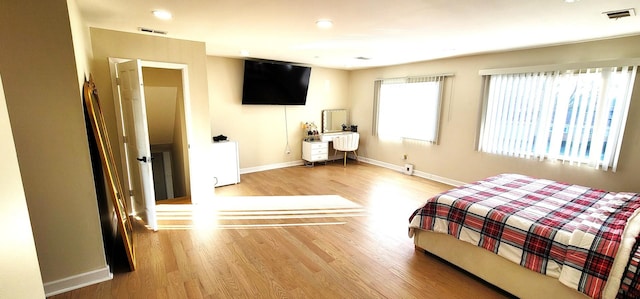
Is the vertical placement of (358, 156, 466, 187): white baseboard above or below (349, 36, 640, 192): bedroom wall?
below

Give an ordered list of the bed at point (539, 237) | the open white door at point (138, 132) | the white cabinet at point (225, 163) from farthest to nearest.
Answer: the white cabinet at point (225, 163)
the open white door at point (138, 132)
the bed at point (539, 237)

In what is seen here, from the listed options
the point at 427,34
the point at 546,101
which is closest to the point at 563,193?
the point at 546,101

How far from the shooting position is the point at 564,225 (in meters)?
1.98

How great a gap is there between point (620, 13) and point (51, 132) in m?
4.67

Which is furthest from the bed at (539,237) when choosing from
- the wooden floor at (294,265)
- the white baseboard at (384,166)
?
the white baseboard at (384,166)

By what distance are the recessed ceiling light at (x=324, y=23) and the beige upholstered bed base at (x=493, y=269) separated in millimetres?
2291

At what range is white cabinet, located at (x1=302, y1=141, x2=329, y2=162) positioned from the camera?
616 centimetres

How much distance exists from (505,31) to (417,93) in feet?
8.00

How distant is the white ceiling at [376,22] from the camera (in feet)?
7.38

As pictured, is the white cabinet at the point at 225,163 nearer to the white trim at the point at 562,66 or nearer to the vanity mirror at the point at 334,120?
the vanity mirror at the point at 334,120

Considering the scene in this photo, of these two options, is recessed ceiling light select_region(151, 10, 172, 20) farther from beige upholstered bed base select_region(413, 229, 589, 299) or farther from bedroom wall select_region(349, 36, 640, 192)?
bedroom wall select_region(349, 36, 640, 192)

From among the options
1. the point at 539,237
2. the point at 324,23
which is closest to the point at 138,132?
the point at 324,23

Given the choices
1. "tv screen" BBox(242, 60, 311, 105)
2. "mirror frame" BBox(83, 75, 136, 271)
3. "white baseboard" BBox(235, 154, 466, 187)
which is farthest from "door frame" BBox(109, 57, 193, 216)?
"white baseboard" BBox(235, 154, 466, 187)

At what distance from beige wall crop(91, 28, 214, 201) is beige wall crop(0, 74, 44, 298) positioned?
2.88 metres
